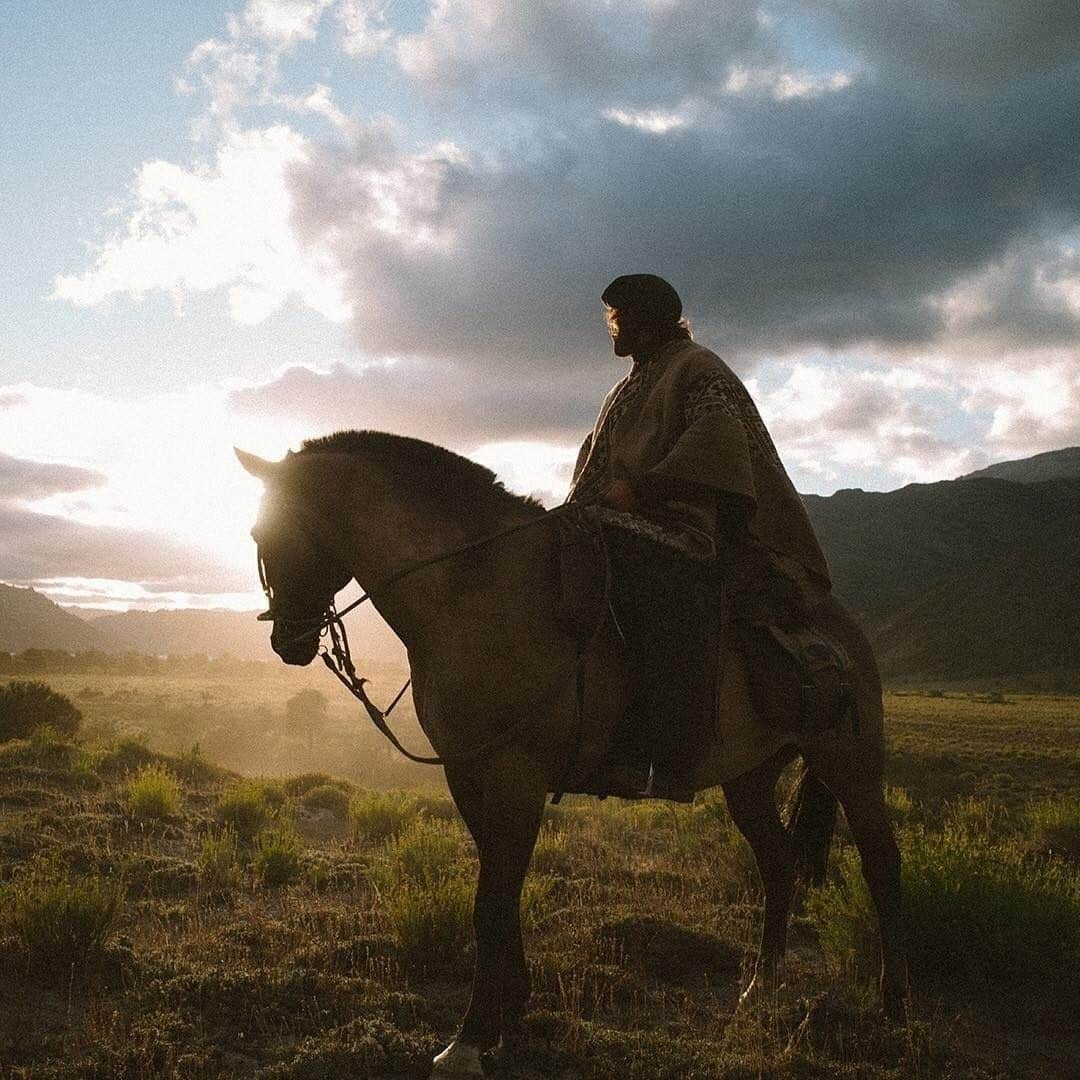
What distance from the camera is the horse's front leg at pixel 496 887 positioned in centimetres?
373

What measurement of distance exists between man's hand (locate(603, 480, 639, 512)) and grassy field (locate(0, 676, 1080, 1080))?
2.62 meters

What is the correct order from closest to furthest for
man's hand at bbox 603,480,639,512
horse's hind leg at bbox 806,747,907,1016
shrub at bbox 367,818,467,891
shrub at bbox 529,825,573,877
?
man's hand at bbox 603,480,639,512 < horse's hind leg at bbox 806,747,907,1016 < shrub at bbox 367,818,467,891 < shrub at bbox 529,825,573,877

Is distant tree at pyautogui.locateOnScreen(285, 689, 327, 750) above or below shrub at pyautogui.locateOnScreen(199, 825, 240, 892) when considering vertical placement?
below

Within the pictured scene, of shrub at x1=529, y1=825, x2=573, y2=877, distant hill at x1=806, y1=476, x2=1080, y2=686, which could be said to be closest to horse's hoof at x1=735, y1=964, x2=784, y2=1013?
shrub at x1=529, y1=825, x2=573, y2=877

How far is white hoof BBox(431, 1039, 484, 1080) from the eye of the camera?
3.72 m

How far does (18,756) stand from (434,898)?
12.2 metres

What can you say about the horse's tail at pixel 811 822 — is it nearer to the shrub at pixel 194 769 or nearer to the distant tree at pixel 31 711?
the shrub at pixel 194 769

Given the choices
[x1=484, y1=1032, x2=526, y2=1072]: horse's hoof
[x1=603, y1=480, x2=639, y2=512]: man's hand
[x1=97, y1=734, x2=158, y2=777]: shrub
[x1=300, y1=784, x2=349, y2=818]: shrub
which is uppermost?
[x1=603, y1=480, x2=639, y2=512]: man's hand

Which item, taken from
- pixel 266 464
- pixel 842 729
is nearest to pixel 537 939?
pixel 842 729

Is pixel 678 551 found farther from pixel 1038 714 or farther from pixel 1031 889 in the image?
pixel 1038 714

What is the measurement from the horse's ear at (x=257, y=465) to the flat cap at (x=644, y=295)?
85.1 inches

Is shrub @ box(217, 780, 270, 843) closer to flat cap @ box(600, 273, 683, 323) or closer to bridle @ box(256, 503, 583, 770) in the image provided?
bridle @ box(256, 503, 583, 770)

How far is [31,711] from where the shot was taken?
2095 cm

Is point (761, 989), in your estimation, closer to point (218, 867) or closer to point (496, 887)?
point (496, 887)
